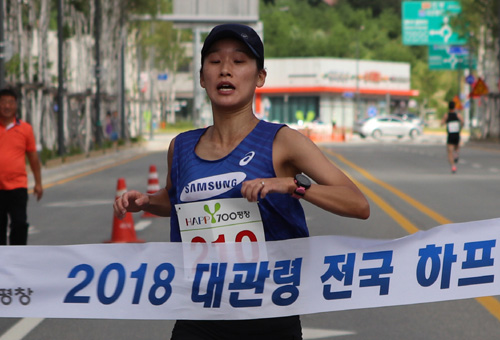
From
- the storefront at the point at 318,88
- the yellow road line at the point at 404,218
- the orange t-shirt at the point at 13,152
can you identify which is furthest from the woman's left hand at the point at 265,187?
the storefront at the point at 318,88

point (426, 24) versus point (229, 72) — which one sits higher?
point (426, 24)

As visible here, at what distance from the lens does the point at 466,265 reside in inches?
167

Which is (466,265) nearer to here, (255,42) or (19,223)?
(255,42)

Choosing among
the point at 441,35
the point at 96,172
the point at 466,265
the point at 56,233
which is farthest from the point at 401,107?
the point at 466,265

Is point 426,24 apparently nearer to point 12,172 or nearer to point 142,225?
point 142,225

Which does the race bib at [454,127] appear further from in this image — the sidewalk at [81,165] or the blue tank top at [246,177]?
the blue tank top at [246,177]

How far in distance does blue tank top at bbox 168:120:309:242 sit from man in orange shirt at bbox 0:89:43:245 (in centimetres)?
625

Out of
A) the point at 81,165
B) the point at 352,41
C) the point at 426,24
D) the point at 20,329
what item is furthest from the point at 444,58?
the point at 352,41

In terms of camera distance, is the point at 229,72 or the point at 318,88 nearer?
the point at 229,72

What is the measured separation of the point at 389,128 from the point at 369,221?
196 feet

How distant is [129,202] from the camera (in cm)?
405

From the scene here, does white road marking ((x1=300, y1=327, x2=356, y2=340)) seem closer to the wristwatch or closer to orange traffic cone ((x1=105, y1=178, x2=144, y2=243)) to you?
the wristwatch

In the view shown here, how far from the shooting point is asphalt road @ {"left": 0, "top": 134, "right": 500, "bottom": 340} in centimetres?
781

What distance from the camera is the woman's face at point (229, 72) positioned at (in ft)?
12.4
